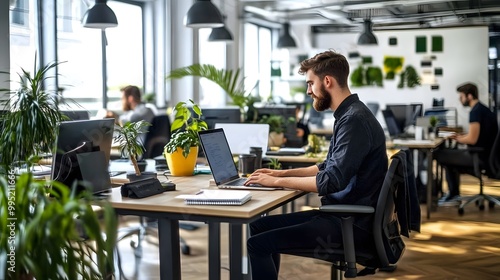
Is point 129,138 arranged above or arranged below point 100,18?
below

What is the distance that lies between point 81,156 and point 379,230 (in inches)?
53.9

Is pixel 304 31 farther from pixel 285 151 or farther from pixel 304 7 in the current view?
pixel 285 151

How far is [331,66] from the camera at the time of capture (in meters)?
3.19

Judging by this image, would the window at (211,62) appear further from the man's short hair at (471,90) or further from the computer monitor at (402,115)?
the man's short hair at (471,90)

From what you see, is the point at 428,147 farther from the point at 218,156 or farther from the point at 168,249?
the point at 168,249

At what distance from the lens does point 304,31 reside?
14.1m

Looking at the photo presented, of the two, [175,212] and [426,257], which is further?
[426,257]

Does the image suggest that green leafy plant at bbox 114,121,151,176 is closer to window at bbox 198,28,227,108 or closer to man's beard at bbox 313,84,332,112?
man's beard at bbox 313,84,332,112

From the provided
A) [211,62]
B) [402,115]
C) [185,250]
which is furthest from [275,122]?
[211,62]

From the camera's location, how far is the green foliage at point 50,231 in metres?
1.71

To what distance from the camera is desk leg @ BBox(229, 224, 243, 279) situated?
337cm

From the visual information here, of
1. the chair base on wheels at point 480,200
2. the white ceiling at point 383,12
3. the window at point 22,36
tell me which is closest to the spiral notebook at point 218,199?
the window at point 22,36

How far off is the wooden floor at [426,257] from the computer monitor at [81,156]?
148 centimetres

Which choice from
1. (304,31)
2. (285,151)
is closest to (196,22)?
(285,151)
